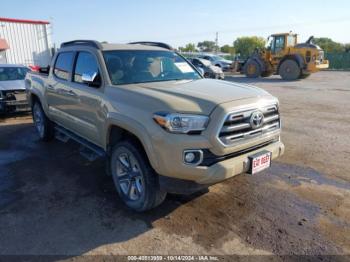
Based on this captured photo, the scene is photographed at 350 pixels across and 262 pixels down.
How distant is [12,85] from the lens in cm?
912

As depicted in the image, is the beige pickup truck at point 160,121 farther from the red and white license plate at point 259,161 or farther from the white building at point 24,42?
the white building at point 24,42

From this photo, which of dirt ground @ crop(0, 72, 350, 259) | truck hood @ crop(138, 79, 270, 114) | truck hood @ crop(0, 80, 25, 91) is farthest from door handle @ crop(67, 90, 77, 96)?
truck hood @ crop(0, 80, 25, 91)

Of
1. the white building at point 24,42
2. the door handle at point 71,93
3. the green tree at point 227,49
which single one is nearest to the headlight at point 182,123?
the door handle at point 71,93

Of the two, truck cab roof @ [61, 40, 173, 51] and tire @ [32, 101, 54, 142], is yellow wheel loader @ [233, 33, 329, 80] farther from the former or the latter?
tire @ [32, 101, 54, 142]

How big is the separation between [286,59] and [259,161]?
64.0 ft

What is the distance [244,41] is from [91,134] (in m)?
100

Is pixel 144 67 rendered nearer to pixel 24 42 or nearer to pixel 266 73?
pixel 24 42

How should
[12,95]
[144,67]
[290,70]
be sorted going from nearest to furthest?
[144,67], [12,95], [290,70]

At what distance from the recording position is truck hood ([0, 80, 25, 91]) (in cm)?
893

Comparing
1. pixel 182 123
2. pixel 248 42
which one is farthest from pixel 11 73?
pixel 248 42

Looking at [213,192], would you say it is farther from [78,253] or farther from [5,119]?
[5,119]

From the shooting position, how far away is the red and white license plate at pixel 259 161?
11.0 ft

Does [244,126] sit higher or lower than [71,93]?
lower

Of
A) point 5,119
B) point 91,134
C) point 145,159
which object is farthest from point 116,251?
point 5,119
